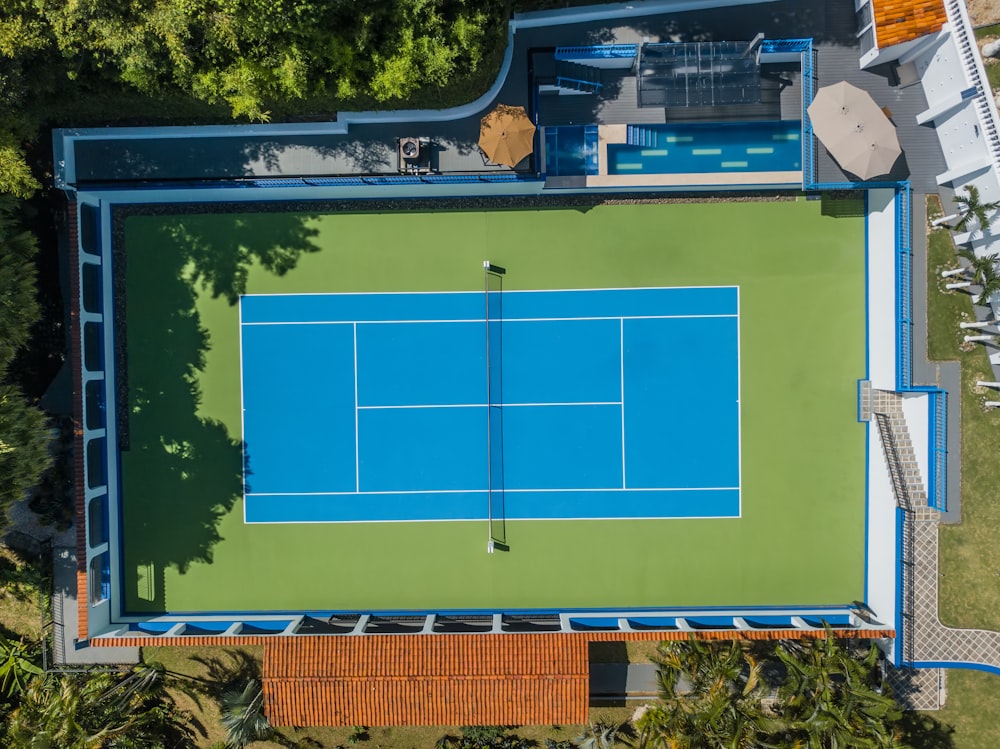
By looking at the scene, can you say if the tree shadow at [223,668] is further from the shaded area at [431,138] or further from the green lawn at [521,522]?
the shaded area at [431,138]

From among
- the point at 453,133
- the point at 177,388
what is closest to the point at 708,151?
the point at 453,133

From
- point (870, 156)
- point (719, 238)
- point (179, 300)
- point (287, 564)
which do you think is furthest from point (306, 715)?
point (870, 156)

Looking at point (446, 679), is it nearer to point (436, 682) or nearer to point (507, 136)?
point (436, 682)

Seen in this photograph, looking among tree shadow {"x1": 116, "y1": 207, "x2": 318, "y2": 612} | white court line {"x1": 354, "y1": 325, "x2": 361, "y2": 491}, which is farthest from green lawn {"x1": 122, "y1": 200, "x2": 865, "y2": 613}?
white court line {"x1": 354, "y1": 325, "x2": 361, "y2": 491}

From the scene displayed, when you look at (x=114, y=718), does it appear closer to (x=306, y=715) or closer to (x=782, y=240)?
(x=306, y=715)

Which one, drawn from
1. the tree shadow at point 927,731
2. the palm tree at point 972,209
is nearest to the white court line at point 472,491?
the tree shadow at point 927,731

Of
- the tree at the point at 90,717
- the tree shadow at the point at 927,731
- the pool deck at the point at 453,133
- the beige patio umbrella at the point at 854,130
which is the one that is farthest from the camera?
the tree shadow at the point at 927,731

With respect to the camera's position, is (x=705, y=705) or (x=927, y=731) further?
(x=927, y=731)
